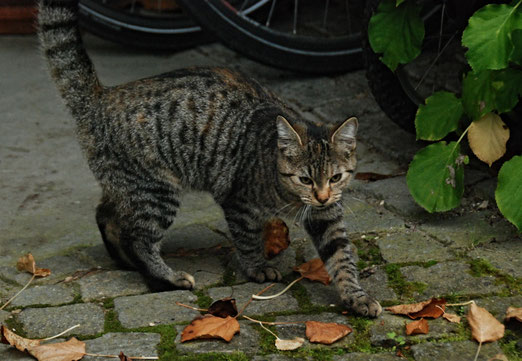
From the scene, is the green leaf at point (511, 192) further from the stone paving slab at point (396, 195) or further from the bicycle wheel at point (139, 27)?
the bicycle wheel at point (139, 27)

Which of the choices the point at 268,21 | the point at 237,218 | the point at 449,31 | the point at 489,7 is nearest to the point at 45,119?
the point at 268,21

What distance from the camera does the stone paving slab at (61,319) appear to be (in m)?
3.49

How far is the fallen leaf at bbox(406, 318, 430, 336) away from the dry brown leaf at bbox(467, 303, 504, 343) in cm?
18

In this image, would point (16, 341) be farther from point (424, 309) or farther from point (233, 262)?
point (424, 309)

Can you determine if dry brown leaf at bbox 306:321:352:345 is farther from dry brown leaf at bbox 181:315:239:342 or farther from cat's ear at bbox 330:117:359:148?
cat's ear at bbox 330:117:359:148

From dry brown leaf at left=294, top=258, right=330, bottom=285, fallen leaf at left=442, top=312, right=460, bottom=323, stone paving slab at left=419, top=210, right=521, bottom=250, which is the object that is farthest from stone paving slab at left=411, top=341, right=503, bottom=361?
stone paving slab at left=419, top=210, right=521, bottom=250

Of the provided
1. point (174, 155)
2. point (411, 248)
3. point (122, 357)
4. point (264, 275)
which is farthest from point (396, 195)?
point (122, 357)

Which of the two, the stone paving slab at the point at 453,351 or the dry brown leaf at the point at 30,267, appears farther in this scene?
the dry brown leaf at the point at 30,267

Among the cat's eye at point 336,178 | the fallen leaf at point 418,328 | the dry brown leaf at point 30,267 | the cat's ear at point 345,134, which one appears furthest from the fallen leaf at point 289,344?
the dry brown leaf at point 30,267

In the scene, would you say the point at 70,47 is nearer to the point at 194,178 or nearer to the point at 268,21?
the point at 194,178

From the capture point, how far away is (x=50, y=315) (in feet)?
11.8

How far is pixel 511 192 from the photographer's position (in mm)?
3875

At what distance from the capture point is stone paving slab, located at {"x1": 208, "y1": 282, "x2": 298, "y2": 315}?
3.65 metres

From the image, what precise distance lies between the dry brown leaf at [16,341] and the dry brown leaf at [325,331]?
3.56 ft
